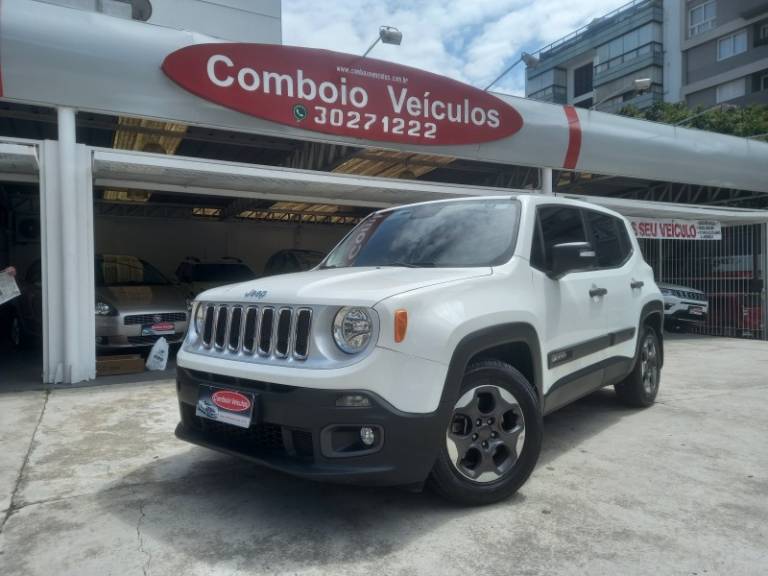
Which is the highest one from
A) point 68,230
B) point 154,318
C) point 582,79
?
point 582,79

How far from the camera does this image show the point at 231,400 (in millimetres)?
3113

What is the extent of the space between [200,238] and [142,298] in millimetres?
8862

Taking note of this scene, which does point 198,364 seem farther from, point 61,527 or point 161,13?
point 161,13

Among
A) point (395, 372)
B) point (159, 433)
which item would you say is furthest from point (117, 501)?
point (395, 372)

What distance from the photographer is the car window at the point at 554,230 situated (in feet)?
12.8

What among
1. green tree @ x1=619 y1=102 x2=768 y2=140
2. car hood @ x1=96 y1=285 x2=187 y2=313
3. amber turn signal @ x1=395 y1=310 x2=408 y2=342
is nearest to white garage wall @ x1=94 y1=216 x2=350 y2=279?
car hood @ x1=96 y1=285 x2=187 y2=313

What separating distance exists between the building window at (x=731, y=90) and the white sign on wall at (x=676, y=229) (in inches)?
1086

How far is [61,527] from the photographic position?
123 inches

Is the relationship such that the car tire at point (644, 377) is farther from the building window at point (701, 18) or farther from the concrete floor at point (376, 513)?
the building window at point (701, 18)

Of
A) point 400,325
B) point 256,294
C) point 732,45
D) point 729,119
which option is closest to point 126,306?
point 256,294

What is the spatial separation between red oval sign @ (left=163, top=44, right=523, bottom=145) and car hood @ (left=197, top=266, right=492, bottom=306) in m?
4.97

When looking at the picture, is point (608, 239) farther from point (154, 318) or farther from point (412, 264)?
point (154, 318)

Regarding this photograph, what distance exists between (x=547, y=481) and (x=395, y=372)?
5.10ft

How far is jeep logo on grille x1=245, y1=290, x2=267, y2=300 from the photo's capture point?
3.22 meters
